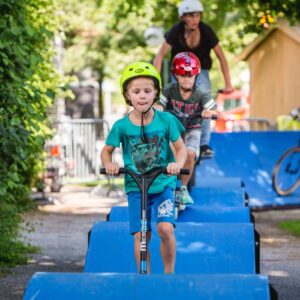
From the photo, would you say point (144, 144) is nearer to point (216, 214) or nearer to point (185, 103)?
point (216, 214)

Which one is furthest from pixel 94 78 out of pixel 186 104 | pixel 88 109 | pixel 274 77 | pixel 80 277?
pixel 80 277

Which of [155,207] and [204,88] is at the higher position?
[204,88]

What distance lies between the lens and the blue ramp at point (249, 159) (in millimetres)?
18016

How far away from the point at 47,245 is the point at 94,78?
33871 mm

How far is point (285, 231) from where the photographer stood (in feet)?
48.5

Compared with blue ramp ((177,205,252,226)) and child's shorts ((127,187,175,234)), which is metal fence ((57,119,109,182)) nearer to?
blue ramp ((177,205,252,226))

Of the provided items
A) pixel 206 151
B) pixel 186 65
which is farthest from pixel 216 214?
→ pixel 206 151

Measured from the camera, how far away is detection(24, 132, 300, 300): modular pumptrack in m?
6.61

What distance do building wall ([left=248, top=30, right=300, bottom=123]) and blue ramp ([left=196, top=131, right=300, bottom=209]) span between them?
7929 mm

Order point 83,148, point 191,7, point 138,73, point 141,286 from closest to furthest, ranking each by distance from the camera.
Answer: point 141,286, point 138,73, point 191,7, point 83,148

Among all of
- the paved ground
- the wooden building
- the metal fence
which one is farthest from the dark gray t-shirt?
the metal fence

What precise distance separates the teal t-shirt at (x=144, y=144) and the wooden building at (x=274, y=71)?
691 inches

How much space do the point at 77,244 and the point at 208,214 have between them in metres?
3.35

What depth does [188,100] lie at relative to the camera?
34.8 ft
